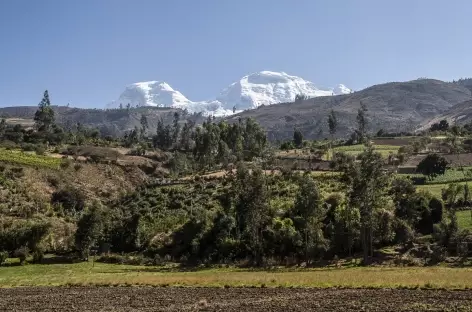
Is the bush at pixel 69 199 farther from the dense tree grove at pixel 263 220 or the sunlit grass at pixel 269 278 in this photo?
the sunlit grass at pixel 269 278

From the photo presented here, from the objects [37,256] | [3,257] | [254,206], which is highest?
[254,206]

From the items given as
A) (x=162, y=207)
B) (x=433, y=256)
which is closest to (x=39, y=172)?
(x=162, y=207)

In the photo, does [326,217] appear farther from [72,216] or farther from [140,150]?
[140,150]

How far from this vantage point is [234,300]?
35.4 m

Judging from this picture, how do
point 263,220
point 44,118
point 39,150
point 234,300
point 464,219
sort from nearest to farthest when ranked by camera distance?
point 234,300 < point 263,220 < point 464,219 < point 39,150 < point 44,118

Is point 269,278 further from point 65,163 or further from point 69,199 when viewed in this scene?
point 65,163

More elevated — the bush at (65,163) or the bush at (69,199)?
the bush at (65,163)

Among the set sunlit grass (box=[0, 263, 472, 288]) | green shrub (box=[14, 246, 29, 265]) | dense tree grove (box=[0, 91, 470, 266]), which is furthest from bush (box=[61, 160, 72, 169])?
→ sunlit grass (box=[0, 263, 472, 288])

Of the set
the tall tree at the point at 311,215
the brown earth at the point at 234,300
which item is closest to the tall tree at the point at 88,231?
the brown earth at the point at 234,300

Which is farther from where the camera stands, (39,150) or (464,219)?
(39,150)

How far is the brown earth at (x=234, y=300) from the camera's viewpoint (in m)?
31.3

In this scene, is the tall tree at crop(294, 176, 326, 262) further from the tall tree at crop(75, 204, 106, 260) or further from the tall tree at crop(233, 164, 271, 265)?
the tall tree at crop(75, 204, 106, 260)

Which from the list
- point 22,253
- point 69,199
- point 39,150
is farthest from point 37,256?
point 39,150

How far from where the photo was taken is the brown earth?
3134 centimetres
